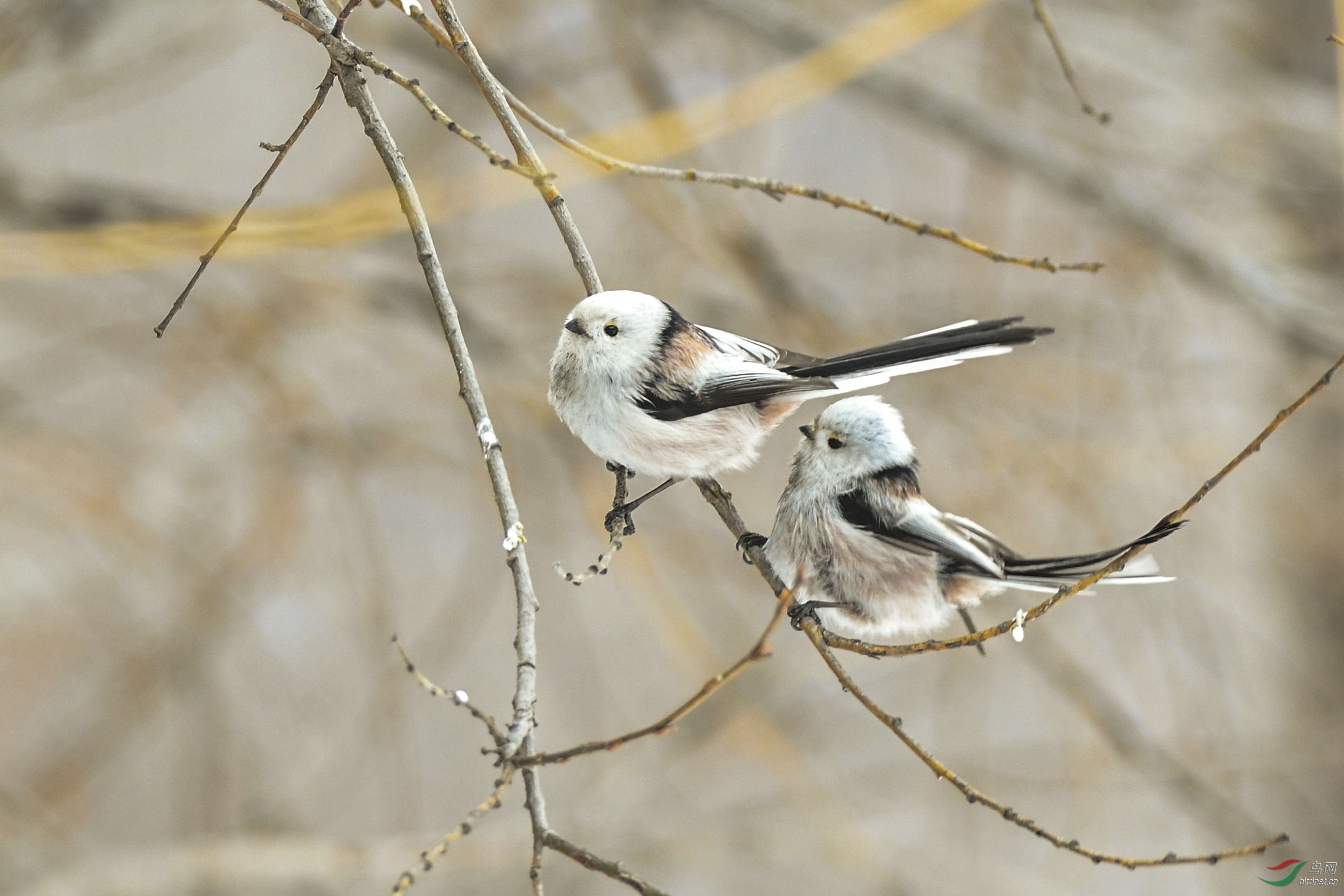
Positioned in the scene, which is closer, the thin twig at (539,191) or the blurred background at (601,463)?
the thin twig at (539,191)

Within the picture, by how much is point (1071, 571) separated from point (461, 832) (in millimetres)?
495

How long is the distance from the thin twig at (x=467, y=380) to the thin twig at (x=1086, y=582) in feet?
0.75

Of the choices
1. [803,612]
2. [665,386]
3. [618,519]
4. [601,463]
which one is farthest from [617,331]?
[601,463]

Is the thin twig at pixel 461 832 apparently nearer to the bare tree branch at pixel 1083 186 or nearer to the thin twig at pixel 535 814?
the thin twig at pixel 535 814

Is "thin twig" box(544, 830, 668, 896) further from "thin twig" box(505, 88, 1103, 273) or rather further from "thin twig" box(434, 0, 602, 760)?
"thin twig" box(505, 88, 1103, 273)

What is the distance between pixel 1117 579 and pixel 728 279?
1.61m

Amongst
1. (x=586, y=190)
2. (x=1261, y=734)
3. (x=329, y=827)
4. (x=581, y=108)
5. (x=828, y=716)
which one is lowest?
(x=1261, y=734)

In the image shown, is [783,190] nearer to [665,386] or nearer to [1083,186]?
[665,386]

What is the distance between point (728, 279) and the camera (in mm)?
2260

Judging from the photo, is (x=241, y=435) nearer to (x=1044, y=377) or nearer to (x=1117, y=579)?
(x=1044, y=377)

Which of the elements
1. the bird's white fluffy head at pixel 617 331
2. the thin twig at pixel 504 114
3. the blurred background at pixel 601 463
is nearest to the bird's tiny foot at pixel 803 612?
the bird's white fluffy head at pixel 617 331

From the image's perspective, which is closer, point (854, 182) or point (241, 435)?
point (241, 435)

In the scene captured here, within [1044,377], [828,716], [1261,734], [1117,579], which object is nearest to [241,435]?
[828,716]

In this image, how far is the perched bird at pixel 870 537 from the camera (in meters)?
0.89
